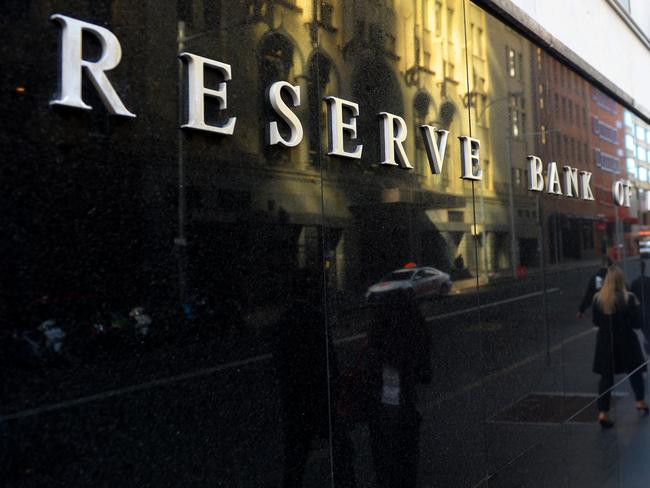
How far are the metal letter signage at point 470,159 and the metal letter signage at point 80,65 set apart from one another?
9.97ft

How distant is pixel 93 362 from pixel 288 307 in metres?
1.11

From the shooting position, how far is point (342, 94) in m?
3.82

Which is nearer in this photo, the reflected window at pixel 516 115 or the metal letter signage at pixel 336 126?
the metal letter signage at pixel 336 126

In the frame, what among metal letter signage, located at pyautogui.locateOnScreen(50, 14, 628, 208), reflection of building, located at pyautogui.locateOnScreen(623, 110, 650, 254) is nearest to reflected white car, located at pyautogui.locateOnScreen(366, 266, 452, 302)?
metal letter signage, located at pyautogui.locateOnScreen(50, 14, 628, 208)

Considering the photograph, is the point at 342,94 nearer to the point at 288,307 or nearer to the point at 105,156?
the point at 288,307

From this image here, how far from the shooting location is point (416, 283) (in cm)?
434

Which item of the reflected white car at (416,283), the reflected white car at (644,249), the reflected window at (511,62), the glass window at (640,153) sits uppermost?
the reflected window at (511,62)

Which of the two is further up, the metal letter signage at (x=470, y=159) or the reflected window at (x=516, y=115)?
the reflected window at (x=516, y=115)

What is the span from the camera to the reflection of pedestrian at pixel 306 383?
3.26 m

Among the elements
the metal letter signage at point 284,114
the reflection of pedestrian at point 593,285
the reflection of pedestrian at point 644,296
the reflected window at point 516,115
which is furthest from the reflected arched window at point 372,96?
the reflection of pedestrian at point 644,296

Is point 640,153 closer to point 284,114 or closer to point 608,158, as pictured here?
point 608,158

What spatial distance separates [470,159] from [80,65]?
10.9 ft

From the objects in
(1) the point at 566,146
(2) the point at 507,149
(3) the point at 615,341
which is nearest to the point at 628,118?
(1) the point at 566,146

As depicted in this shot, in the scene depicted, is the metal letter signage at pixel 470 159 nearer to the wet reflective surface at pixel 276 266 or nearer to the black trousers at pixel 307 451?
the wet reflective surface at pixel 276 266
